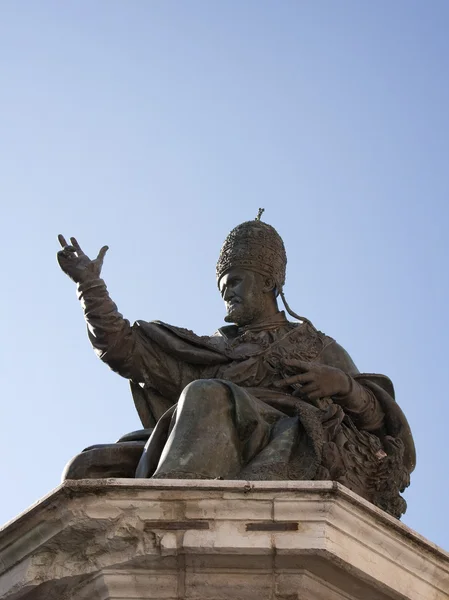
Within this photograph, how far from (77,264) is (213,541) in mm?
2887

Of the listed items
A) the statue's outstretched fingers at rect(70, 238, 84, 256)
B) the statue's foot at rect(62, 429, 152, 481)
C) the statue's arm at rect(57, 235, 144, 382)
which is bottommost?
the statue's foot at rect(62, 429, 152, 481)

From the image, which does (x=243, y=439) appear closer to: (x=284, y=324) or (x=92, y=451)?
(x=92, y=451)

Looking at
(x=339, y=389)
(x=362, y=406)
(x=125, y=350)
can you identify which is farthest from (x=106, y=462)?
(x=362, y=406)

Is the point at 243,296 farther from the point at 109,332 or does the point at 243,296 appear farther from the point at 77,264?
the point at 77,264

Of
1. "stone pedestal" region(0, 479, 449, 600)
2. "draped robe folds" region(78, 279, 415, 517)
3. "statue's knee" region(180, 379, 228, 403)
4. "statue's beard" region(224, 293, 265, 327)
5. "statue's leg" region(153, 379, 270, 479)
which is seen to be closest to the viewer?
"stone pedestal" region(0, 479, 449, 600)

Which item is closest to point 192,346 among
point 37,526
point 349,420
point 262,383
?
point 262,383

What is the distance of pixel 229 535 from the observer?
6.41 meters

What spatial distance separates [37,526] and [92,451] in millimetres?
1432

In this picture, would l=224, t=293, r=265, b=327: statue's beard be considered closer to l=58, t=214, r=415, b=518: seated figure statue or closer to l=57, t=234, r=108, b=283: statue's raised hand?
l=58, t=214, r=415, b=518: seated figure statue

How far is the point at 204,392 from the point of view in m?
7.63

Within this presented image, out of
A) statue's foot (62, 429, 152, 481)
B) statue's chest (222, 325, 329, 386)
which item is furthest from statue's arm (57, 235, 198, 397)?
statue's foot (62, 429, 152, 481)

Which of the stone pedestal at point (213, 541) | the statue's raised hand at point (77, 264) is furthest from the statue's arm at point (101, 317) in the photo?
the stone pedestal at point (213, 541)

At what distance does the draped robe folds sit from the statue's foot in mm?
261

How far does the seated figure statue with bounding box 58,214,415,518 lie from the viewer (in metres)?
7.55
